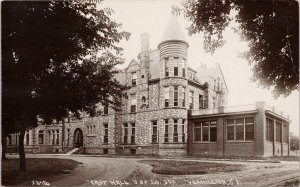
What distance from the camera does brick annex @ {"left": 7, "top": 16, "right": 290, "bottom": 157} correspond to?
27.5m

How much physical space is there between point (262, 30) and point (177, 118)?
19956mm

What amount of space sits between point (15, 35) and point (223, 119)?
22.3m

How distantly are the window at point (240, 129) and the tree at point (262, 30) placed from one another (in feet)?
51.5

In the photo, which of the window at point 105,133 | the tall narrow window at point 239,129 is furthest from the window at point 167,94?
the window at point 105,133

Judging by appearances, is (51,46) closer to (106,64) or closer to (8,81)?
(8,81)

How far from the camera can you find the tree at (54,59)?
898cm

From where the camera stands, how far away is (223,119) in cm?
2852

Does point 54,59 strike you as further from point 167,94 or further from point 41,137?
point 41,137

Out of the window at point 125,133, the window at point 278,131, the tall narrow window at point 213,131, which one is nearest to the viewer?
the tall narrow window at point 213,131

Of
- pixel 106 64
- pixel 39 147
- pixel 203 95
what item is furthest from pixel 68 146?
pixel 106 64

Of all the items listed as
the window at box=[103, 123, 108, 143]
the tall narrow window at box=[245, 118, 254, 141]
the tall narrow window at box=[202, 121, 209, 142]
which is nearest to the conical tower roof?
the tall narrow window at box=[202, 121, 209, 142]

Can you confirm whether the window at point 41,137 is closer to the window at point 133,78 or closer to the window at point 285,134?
the window at point 133,78

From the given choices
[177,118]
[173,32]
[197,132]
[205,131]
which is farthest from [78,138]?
[173,32]

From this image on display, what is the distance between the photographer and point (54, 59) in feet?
34.4
